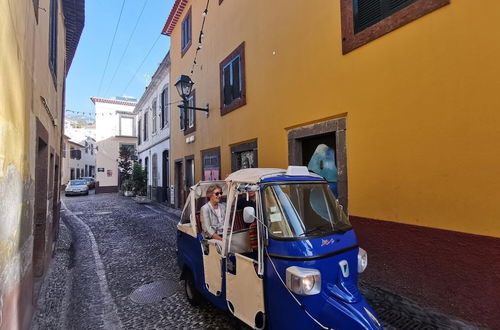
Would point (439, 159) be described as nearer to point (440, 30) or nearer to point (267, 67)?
point (440, 30)

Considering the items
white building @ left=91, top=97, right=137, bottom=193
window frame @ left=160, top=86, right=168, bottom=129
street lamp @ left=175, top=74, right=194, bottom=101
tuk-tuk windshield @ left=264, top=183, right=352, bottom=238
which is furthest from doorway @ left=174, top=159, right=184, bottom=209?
white building @ left=91, top=97, right=137, bottom=193

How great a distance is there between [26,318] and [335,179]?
4885 millimetres

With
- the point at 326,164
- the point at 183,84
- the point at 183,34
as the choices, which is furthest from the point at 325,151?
the point at 183,34

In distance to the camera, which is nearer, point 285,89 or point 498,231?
point 498,231

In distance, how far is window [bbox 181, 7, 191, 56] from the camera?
12305 mm

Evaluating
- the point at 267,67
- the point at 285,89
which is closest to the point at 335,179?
the point at 285,89

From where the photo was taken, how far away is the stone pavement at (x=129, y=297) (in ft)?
11.9

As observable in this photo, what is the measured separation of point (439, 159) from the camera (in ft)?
11.6

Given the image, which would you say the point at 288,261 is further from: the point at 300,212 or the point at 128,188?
the point at 128,188

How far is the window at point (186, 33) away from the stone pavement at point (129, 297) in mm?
8727

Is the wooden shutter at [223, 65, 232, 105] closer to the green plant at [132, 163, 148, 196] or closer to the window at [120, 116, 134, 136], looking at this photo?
the green plant at [132, 163, 148, 196]

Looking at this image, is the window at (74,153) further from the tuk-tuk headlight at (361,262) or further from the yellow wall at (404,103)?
the tuk-tuk headlight at (361,262)

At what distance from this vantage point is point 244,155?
8.13 metres

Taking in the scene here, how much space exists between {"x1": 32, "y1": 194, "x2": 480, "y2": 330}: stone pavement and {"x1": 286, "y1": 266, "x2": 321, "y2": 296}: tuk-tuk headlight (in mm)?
1562
